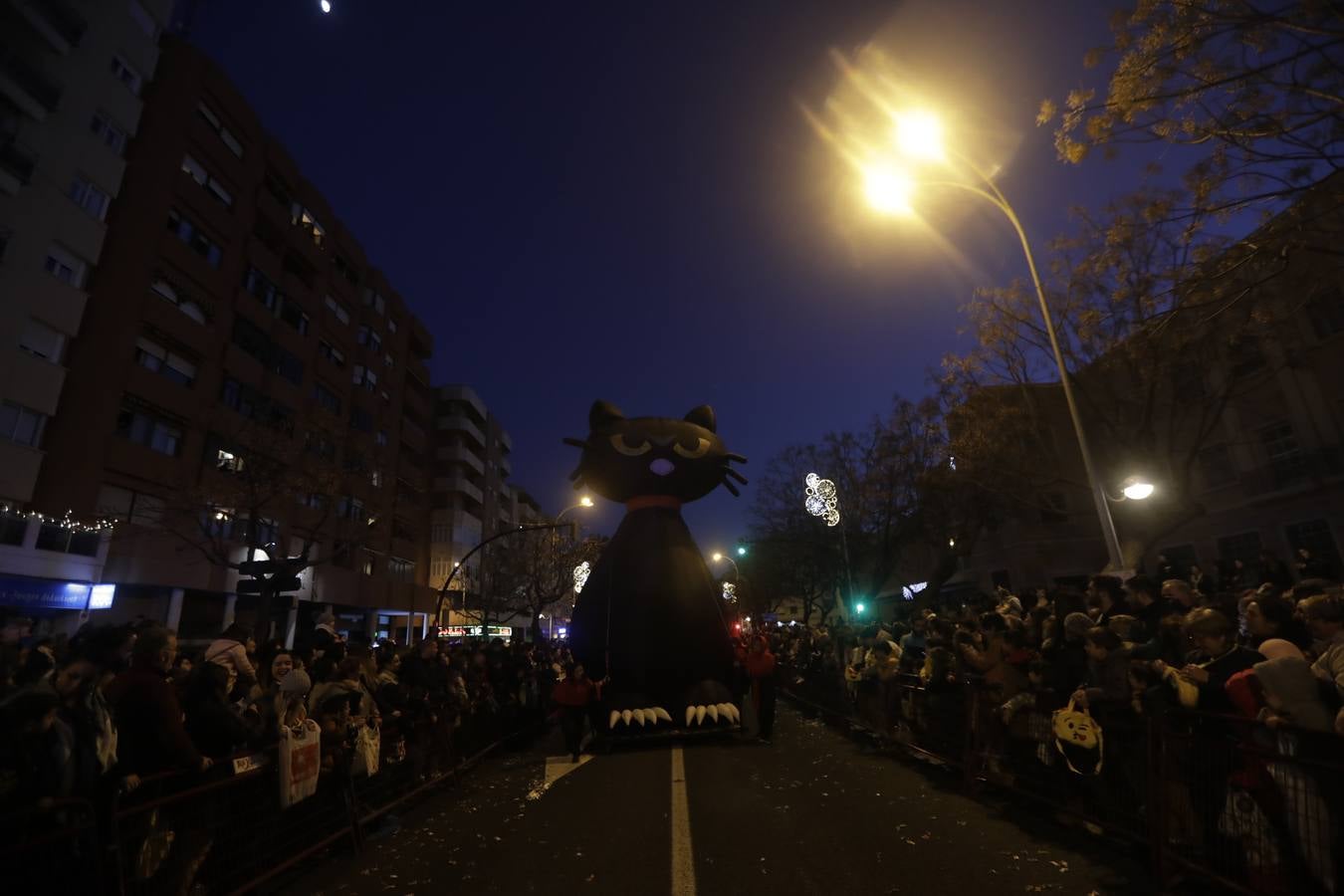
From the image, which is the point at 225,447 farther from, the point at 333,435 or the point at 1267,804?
the point at 1267,804

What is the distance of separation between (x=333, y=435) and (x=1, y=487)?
28.1ft

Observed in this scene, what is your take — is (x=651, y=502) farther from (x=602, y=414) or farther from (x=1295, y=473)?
(x=1295, y=473)

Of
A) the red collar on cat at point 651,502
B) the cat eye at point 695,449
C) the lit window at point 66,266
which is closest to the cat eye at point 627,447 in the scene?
the cat eye at point 695,449

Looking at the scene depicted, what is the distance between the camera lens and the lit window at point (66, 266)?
20938 mm

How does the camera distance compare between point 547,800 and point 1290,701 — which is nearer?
point 1290,701

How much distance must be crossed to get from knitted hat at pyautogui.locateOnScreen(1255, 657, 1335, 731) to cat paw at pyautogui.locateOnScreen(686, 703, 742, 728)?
721 centimetres

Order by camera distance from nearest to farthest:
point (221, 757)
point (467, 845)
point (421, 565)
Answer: point (221, 757) < point (467, 845) < point (421, 565)

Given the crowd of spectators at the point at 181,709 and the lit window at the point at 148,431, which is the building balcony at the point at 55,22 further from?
the crowd of spectators at the point at 181,709

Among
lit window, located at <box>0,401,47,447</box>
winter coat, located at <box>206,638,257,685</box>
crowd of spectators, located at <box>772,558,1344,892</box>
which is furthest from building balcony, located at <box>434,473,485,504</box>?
crowd of spectators, located at <box>772,558,1344,892</box>

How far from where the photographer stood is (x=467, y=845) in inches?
237

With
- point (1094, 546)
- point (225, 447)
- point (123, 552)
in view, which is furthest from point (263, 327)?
point (1094, 546)

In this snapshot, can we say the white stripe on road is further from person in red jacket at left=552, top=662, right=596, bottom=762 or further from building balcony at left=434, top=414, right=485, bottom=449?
building balcony at left=434, top=414, right=485, bottom=449

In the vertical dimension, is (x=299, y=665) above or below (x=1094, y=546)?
below

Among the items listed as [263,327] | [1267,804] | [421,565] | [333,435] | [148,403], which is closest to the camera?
[1267,804]
